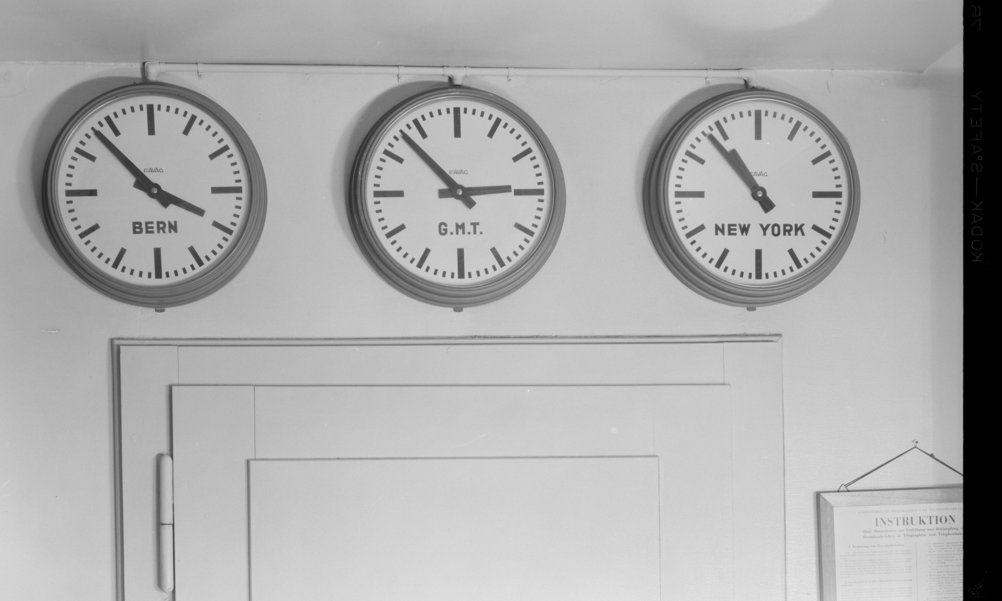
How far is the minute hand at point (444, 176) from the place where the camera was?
1.45 meters

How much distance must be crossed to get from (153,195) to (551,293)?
79cm

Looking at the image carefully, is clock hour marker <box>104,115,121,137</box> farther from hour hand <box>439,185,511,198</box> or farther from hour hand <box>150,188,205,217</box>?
hour hand <box>439,185,511,198</box>

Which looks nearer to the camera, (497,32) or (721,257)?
(497,32)

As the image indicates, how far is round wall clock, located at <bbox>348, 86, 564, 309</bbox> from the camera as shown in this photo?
145cm

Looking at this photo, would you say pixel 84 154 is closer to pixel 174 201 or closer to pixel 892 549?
pixel 174 201

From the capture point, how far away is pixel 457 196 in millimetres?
1452

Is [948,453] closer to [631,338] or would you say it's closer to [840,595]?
[840,595]

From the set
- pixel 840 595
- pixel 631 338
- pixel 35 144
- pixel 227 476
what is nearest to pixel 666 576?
pixel 840 595

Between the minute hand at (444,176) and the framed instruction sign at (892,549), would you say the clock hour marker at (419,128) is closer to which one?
the minute hand at (444,176)

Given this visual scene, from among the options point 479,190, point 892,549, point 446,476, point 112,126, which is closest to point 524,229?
point 479,190

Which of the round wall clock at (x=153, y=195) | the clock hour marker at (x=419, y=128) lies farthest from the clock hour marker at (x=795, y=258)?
the round wall clock at (x=153, y=195)

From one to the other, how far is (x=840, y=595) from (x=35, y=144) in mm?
1815

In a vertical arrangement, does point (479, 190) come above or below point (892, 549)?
above

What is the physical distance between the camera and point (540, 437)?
1.47 metres
